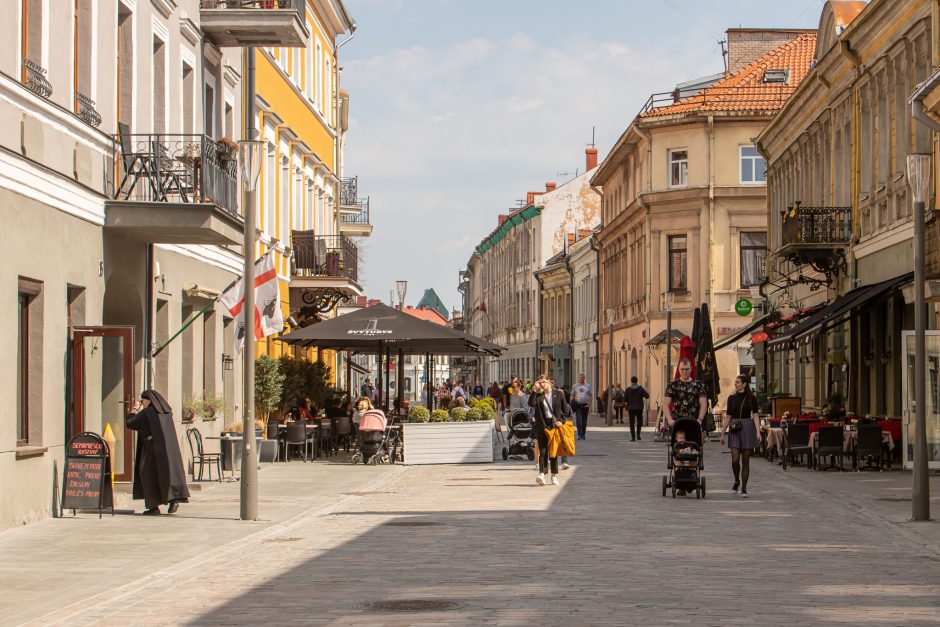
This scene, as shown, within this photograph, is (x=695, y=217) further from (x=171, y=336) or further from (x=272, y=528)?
(x=272, y=528)

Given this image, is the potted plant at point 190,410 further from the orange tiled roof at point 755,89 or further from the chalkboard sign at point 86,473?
the orange tiled roof at point 755,89

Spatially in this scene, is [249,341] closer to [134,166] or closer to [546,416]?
[134,166]

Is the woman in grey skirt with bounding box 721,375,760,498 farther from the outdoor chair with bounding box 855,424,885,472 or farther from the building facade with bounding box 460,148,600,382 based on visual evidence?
the building facade with bounding box 460,148,600,382

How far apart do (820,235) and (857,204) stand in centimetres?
135

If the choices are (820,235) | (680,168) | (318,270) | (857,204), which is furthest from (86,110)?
(680,168)

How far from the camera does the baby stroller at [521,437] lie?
29.8m

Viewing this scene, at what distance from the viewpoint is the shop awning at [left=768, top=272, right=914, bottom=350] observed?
1017 inches

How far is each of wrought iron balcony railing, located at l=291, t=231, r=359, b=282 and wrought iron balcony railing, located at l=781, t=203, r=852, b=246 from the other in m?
10.8

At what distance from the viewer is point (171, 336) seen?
22.1m

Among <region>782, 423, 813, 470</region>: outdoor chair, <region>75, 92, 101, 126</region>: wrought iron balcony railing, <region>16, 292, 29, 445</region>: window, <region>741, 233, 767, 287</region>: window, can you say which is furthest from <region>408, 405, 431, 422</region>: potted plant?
<region>741, 233, 767, 287</region>: window

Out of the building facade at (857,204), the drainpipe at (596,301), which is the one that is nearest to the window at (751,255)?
the building facade at (857,204)

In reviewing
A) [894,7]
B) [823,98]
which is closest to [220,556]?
[894,7]

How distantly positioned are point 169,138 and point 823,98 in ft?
59.1

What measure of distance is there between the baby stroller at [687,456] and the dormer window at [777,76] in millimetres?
36475
